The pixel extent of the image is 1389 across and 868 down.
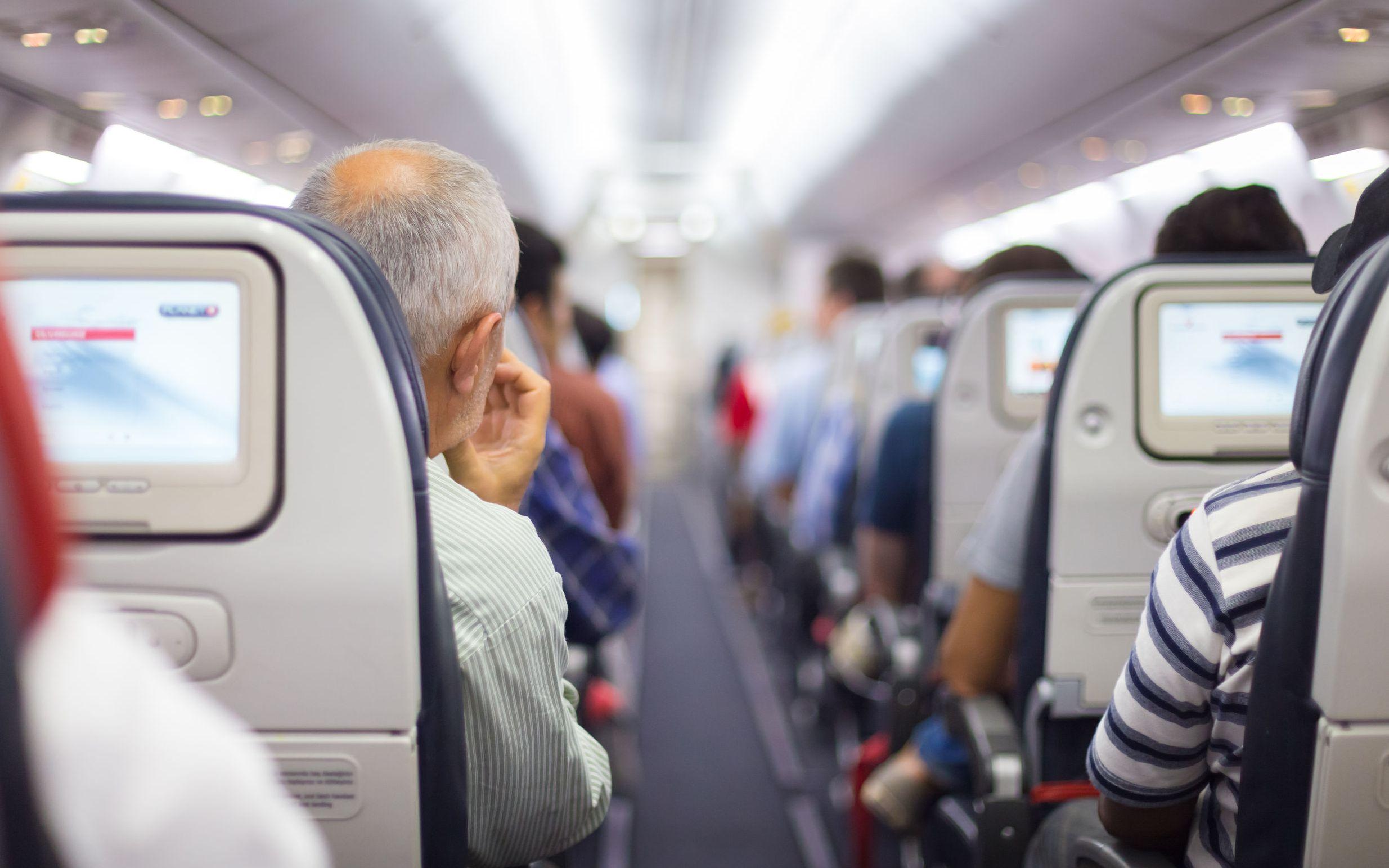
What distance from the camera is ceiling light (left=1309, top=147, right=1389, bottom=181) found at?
98.7 inches

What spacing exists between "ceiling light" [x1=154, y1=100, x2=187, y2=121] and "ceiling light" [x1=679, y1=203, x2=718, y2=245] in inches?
408

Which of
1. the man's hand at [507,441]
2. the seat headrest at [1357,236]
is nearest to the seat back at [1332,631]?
the seat headrest at [1357,236]

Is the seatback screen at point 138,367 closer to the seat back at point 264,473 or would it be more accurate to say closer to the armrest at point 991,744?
the seat back at point 264,473

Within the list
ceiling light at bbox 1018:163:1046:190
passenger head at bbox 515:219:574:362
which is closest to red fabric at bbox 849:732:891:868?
passenger head at bbox 515:219:574:362

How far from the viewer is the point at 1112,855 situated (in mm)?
1470

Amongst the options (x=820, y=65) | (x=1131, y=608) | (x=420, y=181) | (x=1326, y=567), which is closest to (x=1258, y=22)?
(x=1131, y=608)

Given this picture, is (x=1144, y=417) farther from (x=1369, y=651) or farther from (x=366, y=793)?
(x=366, y=793)

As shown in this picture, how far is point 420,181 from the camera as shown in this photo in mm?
1340

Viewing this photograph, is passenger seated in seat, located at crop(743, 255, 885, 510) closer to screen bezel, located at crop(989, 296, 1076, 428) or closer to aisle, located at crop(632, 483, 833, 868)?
aisle, located at crop(632, 483, 833, 868)

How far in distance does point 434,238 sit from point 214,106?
1577 mm

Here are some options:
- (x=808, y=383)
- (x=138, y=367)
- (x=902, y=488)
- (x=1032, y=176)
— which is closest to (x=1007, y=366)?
(x=902, y=488)

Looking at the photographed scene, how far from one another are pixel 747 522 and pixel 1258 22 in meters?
4.95

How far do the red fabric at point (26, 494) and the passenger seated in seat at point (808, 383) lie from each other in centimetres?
458

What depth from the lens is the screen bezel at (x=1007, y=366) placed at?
2.75 meters
